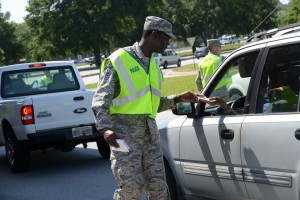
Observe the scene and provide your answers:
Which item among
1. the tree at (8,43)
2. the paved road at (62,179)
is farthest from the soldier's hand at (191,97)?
the tree at (8,43)

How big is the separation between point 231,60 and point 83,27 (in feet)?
212

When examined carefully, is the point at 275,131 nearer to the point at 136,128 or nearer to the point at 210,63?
the point at 136,128

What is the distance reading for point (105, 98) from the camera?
430cm

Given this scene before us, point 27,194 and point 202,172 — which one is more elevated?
point 202,172

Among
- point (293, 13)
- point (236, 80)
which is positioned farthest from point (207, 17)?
point (236, 80)

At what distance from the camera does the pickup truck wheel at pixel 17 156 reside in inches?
360

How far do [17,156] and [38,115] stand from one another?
796 millimetres

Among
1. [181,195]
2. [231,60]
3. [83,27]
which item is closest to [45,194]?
[181,195]

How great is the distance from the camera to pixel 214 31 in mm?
88438

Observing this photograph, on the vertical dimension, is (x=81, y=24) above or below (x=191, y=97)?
below

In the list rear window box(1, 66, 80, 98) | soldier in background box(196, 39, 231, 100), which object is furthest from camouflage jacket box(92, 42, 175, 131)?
rear window box(1, 66, 80, 98)

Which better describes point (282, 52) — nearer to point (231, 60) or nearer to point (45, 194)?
point (231, 60)

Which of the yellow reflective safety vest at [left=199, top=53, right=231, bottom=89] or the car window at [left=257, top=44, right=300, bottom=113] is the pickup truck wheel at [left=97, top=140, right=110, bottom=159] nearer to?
the yellow reflective safety vest at [left=199, top=53, right=231, bottom=89]

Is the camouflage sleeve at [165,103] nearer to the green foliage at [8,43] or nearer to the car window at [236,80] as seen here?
the car window at [236,80]
